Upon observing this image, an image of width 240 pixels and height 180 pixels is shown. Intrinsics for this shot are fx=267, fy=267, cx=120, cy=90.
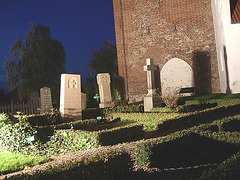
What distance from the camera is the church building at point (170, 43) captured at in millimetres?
17797

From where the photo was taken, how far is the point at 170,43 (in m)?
18.4

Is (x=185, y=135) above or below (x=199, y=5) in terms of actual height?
below

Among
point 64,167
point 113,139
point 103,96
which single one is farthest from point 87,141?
point 103,96

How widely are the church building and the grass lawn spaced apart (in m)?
13.0

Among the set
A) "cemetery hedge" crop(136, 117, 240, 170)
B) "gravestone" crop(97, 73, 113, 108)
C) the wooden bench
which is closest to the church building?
the wooden bench

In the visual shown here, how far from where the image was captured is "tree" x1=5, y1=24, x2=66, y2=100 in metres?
21.6

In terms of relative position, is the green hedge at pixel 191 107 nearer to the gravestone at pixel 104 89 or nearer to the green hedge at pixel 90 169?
the gravestone at pixel 104 89

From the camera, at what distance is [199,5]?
59.1ft

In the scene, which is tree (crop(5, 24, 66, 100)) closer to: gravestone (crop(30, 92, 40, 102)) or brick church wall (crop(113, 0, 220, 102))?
gravestone (crop(30, 92, 40, 102))

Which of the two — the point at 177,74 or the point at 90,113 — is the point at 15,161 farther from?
the point at 177,74

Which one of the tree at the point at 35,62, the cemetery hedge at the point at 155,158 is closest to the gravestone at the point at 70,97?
the cemetery hedge at the point at 155,158

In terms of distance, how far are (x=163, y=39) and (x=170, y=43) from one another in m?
0.57

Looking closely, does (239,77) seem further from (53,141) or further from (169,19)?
(53,141)

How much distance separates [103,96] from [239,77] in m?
7.68
